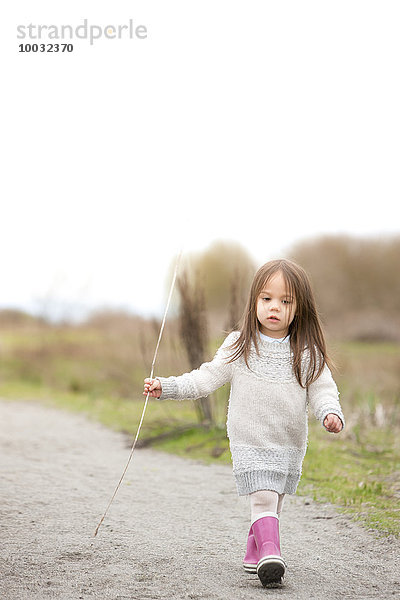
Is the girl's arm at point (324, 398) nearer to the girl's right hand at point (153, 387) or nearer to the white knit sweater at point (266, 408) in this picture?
the white knit sweater at point (266, 408)

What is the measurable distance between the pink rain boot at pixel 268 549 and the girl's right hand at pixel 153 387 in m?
0.68

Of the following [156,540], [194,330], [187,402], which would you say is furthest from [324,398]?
[187,402]

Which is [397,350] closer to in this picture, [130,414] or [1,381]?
[1,381]

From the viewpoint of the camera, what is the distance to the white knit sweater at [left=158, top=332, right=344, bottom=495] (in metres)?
3.30

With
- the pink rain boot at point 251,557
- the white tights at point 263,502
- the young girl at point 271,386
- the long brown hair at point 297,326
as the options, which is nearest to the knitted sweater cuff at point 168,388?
the young girl at point 271,386

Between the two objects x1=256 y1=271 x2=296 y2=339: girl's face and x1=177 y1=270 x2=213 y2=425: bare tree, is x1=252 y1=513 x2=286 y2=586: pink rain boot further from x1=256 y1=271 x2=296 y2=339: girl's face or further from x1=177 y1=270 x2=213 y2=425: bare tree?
x1=177 y1=270 x2=213 y2=425: bare tree

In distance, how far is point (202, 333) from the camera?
7.32 metres

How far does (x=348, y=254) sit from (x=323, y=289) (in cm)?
174

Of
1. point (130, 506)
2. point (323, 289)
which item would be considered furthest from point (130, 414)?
point (323, 289)

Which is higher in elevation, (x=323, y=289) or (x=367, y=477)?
(x=323, y=289)

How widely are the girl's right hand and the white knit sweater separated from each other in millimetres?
20

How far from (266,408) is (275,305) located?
447 mm

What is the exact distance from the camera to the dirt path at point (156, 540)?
3.04 m

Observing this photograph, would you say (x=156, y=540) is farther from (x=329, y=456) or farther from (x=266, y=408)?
(x=329, y=456)
